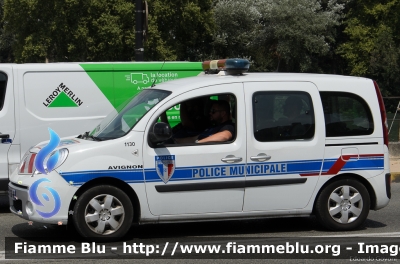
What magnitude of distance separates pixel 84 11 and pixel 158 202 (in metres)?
29.3

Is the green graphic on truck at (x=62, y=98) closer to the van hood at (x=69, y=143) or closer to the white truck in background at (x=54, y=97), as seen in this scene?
the white truck in background at (x=54, y=97)

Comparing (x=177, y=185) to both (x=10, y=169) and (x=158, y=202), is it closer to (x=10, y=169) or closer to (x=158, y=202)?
(x=158, y=202)

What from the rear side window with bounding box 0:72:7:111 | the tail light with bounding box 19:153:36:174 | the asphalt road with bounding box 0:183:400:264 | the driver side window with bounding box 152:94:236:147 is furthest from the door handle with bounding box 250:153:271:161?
the rear side window with bounding box 0:72:7:111

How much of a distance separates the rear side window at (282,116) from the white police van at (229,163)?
0.04ft

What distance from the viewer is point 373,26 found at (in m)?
43.2


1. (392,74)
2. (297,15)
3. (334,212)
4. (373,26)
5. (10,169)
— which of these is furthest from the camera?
(373,26)

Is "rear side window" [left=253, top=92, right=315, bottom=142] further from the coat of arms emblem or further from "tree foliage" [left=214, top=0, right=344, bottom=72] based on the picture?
"tree foliage" [left=214, top=0, right=344, bottom=72]

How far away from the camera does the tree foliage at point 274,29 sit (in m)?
37.1

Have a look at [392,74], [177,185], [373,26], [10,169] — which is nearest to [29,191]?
[177,185]

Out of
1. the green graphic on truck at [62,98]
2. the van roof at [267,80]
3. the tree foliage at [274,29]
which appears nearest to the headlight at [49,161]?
the van roof at [267,80]

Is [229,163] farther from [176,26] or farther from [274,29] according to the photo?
[274,29]

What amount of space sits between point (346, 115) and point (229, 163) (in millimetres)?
1518

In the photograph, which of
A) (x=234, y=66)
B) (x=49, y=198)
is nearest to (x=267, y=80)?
(x=234, y=66)

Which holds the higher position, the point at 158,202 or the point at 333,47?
the point at 333,47
